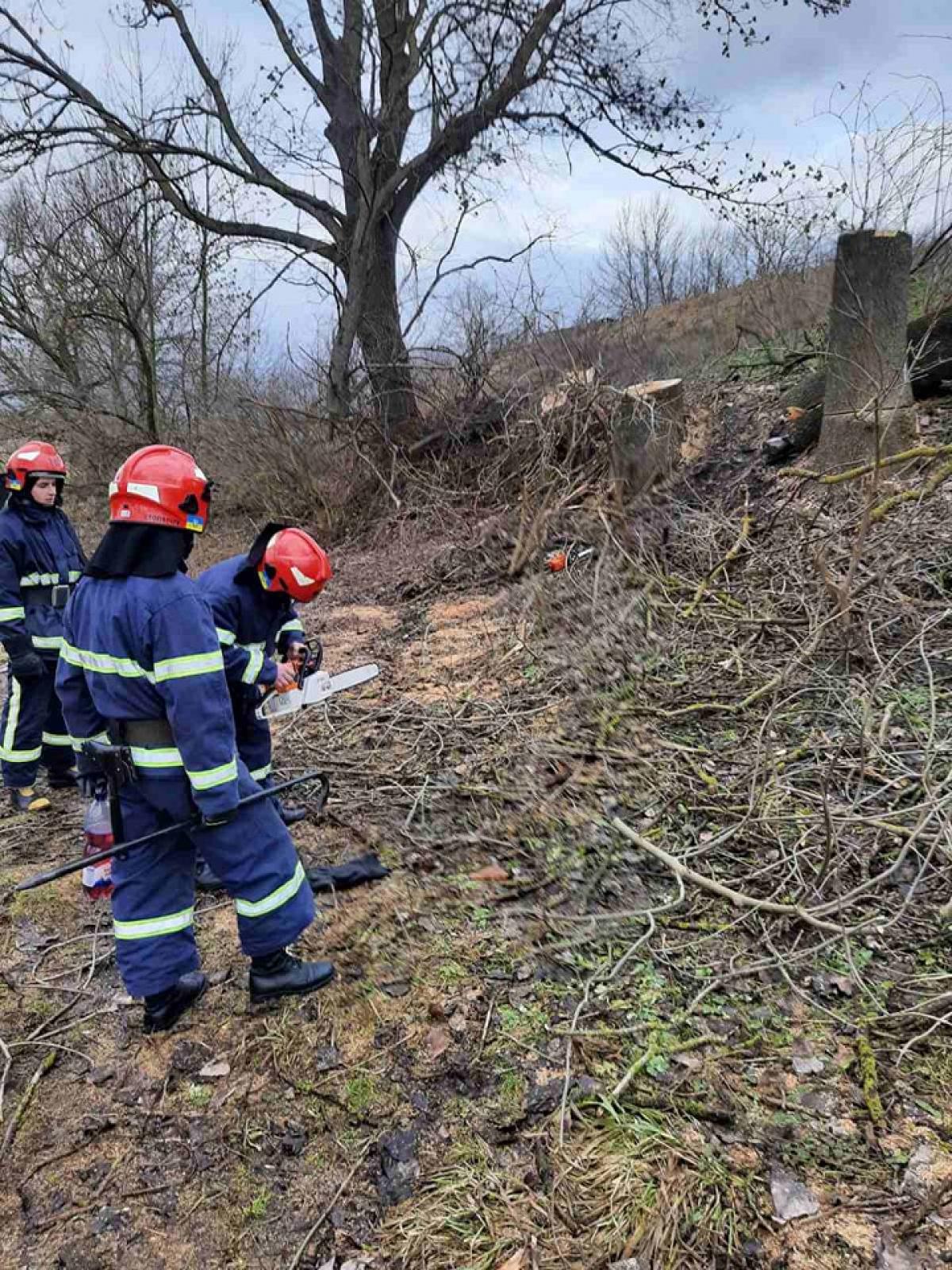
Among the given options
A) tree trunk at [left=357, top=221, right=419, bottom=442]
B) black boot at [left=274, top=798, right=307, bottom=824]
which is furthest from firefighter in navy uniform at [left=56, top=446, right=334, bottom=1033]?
tree trunk at [left=357, top=221, right=419, bottom=442]

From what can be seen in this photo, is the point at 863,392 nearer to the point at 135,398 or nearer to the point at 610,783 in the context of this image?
the point at 610,783

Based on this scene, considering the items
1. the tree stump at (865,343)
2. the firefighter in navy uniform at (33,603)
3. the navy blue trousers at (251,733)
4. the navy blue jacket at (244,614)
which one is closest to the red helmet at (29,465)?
the firefighter in navy uniform at (33,603)

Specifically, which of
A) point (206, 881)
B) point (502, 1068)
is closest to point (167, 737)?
point (206, 881)

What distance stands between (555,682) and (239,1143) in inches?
119

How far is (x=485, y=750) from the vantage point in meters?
4.19

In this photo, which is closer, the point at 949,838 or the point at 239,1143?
the point at 239,1143

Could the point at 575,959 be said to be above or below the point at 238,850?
below

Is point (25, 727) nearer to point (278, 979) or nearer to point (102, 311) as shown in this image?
point (278, 979)

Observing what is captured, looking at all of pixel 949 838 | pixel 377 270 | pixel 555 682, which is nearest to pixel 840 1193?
pixel 949 838

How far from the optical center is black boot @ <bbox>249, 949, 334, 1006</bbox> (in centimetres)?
259

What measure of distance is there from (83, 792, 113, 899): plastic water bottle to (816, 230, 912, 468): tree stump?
5.14m

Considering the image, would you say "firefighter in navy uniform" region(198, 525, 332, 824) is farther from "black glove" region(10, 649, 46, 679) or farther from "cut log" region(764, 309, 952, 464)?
"cut log" region(764, 309, 952, 464)

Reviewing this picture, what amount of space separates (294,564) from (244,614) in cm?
34

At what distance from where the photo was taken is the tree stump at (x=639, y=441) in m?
6.95
